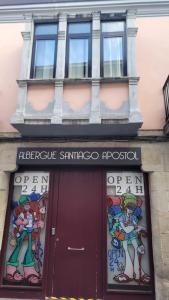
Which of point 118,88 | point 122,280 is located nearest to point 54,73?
point 118,88

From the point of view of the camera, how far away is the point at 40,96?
6.47 metres

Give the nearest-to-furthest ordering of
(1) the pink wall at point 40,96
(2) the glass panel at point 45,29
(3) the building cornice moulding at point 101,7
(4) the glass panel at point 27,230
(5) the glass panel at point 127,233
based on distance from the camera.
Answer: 1. (5) the glass panel at point 127,233
2. (4) the glass panel at point 27,230
3. (1) the pink wall at point 40,96
4. (2) the glass panel at point 45,29
5. (3) the building cornice moulding at point 101,7

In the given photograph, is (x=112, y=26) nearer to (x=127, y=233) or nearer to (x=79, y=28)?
(x=79, y=28)

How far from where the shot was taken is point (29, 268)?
6156 mm

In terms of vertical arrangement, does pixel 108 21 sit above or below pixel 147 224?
above

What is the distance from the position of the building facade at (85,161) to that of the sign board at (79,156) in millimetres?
24

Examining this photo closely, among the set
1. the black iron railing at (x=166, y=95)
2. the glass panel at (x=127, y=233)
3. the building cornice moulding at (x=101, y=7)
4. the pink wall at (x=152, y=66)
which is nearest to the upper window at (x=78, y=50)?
the building cornice moulding at (x=101, y=7)

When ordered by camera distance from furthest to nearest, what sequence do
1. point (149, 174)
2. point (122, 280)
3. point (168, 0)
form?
point (168, 0) → point (149, 174) → point (122, 280)

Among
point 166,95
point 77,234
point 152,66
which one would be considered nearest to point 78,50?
point 152,66

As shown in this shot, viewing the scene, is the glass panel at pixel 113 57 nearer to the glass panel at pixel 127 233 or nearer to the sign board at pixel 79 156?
the sign board at pixel 79 156

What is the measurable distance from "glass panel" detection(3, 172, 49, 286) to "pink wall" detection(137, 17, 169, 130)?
3.02 meters

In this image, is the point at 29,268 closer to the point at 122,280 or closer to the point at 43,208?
the point at 43,208

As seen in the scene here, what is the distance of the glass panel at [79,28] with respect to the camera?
22.7 ft

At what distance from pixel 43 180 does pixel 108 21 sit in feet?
14.4
